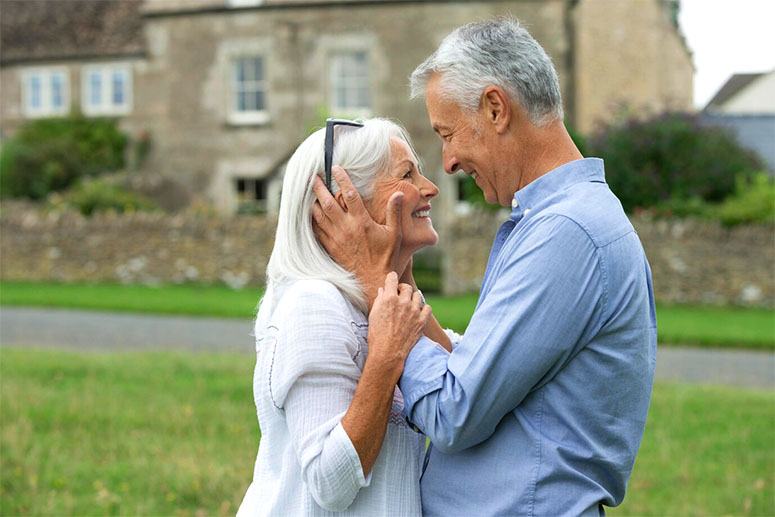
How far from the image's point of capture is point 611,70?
29062 millimetres

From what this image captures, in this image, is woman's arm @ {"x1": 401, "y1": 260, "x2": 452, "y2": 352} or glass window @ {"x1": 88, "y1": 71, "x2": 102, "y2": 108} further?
glass window @ {"x1": 88, "y1": 71, "x2": 102, "y2": 108}

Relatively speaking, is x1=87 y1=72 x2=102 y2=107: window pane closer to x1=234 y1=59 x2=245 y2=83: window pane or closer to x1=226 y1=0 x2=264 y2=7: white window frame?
x1=234 y1=59 x2=245 y2=83: window pane

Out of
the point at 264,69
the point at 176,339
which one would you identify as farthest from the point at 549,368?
the point at 264,69

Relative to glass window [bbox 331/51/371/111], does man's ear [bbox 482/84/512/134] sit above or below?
above

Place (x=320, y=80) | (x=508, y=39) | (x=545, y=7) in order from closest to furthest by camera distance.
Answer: (x=508, y=39), (x=545, y=7), (x=320, y=80)

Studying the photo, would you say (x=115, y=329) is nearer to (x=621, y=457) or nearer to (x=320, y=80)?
(x=621, y=457)

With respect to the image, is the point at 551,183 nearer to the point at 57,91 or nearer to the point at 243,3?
the point at 243,3

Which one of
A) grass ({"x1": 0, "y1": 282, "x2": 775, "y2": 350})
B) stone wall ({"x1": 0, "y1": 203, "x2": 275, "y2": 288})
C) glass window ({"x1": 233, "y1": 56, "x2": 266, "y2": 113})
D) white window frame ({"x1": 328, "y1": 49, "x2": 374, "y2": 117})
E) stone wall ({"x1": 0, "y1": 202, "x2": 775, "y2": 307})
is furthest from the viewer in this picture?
glass window ({"x1": 233, "y1": 56, "x2": 266, "y2": 113})

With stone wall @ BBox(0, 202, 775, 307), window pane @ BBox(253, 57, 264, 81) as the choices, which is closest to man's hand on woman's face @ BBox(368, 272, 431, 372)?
stone wall @ BBox(0, 202, 775, 307)

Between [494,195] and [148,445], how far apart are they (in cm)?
535

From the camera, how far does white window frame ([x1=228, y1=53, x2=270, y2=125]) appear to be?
30062mm

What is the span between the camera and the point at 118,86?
102 ft

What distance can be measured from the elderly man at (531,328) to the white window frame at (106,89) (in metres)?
29.5

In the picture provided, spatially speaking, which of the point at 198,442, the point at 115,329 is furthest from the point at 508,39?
the point at 115,329
